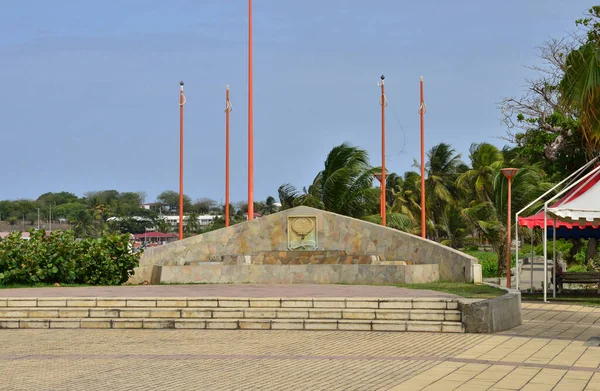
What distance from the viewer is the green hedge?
21.2 m

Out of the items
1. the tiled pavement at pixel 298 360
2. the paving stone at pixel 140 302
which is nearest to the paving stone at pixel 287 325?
the tiled pavement at pixel 298 360

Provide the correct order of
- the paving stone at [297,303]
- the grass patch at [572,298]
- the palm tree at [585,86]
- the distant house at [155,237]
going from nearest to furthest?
1. the paving stone at [297,303]
2. the palm tree at [585,86]
3. the grass patch at [572,298]
4. the distant house at [155,237]

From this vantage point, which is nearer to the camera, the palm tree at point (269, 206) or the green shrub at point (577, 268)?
the green shrub at point (577, 268)

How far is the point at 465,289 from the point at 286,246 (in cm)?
811

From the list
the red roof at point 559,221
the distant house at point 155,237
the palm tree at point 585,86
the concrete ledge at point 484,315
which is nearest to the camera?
the concrete ledge at point 484,315

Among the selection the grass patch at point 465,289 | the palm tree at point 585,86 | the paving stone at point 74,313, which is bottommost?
the paving stone at point 74,313

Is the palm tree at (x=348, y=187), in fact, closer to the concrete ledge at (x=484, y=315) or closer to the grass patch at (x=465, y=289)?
the grass patch at (x=465, y=289)

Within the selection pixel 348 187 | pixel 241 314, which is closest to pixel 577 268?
pixel 348 187

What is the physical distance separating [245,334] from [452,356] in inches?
141

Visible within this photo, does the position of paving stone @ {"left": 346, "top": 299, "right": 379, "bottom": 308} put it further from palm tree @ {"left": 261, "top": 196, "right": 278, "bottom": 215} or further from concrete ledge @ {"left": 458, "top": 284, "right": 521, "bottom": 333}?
palm tree @ {"left": 261, "top": 196, "right": 278, "bottom": 215}

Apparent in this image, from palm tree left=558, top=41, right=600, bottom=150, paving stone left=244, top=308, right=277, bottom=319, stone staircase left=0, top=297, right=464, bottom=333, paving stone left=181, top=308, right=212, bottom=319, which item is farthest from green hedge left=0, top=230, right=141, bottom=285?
palm tree left=558, top=41, right=600, bottom=150

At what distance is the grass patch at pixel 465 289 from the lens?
54.3ft

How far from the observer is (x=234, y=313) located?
14.1 metres

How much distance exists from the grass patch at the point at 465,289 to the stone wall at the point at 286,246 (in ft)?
12.9
